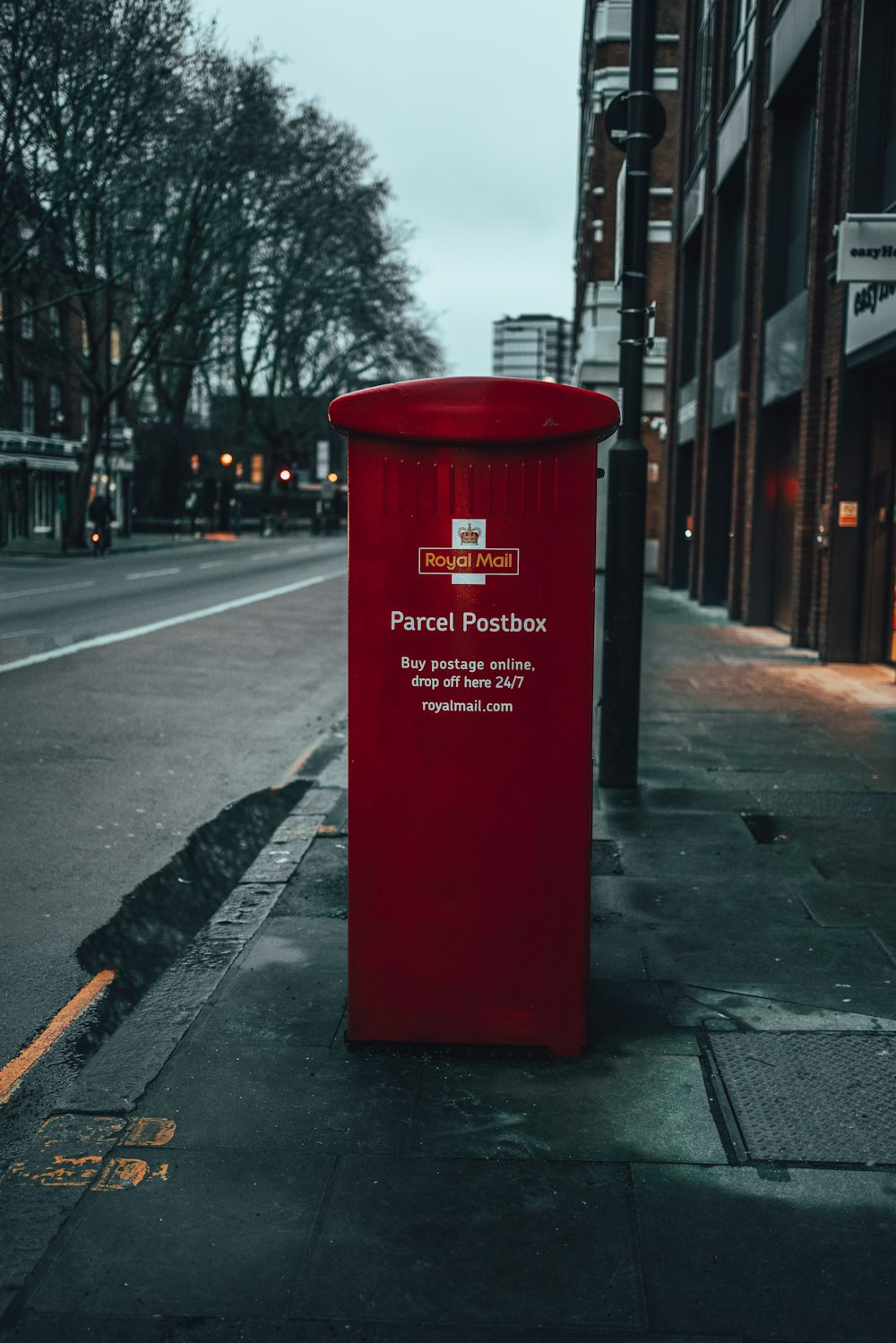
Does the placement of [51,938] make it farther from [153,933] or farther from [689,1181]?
[689,1181]

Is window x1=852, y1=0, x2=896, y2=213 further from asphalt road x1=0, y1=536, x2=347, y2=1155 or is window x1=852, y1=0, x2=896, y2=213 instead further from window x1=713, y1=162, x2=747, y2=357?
window x1=713, y1=162, x2=747, y2=357

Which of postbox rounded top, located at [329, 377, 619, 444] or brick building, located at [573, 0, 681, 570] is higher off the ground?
brick building, located at [573, 0, 681, 570]

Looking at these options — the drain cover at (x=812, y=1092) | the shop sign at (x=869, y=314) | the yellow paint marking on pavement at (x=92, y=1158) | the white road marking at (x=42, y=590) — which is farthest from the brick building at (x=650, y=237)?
the yellow paint marking on pavement at (x=92, y=1158)

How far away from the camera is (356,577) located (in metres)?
3.97

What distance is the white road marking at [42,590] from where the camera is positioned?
2261 cm

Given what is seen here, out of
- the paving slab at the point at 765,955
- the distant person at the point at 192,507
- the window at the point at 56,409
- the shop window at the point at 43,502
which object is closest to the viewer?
the paving slab at the point at 765,955

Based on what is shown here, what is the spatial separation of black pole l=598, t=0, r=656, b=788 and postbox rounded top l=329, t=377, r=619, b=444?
361 cm

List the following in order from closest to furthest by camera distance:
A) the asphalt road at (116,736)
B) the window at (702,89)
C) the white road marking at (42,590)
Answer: the asphalt road at (116,736)
the white road marking at (42,590)
the window at (702,89)

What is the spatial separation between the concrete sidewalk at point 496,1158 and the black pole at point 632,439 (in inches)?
84.2

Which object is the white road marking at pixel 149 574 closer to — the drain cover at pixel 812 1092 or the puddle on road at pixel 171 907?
the puddle on road at pixel 171 907

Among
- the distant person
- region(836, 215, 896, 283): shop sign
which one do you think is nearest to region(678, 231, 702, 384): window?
region(836, 215, 896, 283): shop sign

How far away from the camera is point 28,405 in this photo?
51.3 meters

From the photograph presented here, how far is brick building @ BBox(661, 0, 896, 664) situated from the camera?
47.3ft

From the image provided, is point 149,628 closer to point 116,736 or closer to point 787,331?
point 116,736
